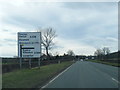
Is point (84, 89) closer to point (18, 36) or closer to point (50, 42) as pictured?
point (18, 36)

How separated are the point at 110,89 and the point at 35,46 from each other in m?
25.6

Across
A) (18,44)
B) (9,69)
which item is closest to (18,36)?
(18,44)

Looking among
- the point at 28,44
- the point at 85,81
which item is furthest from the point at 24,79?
the point at 28,44

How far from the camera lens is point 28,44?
125ft

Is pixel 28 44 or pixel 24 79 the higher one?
pixel 28 44

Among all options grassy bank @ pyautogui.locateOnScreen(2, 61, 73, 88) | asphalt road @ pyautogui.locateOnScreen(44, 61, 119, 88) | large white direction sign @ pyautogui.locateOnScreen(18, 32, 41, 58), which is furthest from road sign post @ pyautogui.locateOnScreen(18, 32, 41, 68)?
asphalt road @ pyautogui.locateOnScreen(44, 61, 119, 88)

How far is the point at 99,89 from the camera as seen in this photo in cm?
1354

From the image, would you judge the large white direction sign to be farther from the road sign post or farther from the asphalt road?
the asphalt road

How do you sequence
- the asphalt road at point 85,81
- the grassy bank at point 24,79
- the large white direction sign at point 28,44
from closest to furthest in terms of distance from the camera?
the grassy bank at point 24,79 → the asphalt road at point 85,81 → the large white direction sign at point 28,44

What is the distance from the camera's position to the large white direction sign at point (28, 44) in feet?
123

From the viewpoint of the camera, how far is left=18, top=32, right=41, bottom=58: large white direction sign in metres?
37.6

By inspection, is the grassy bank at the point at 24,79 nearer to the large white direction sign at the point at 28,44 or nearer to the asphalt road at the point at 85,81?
the asphalt road at the point at 85,81

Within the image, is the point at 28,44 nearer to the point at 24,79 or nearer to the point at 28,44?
the point at 28,44

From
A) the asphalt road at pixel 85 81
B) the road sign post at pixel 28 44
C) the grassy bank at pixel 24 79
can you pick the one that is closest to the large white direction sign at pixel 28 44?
the road sign post at pixel 28 44
